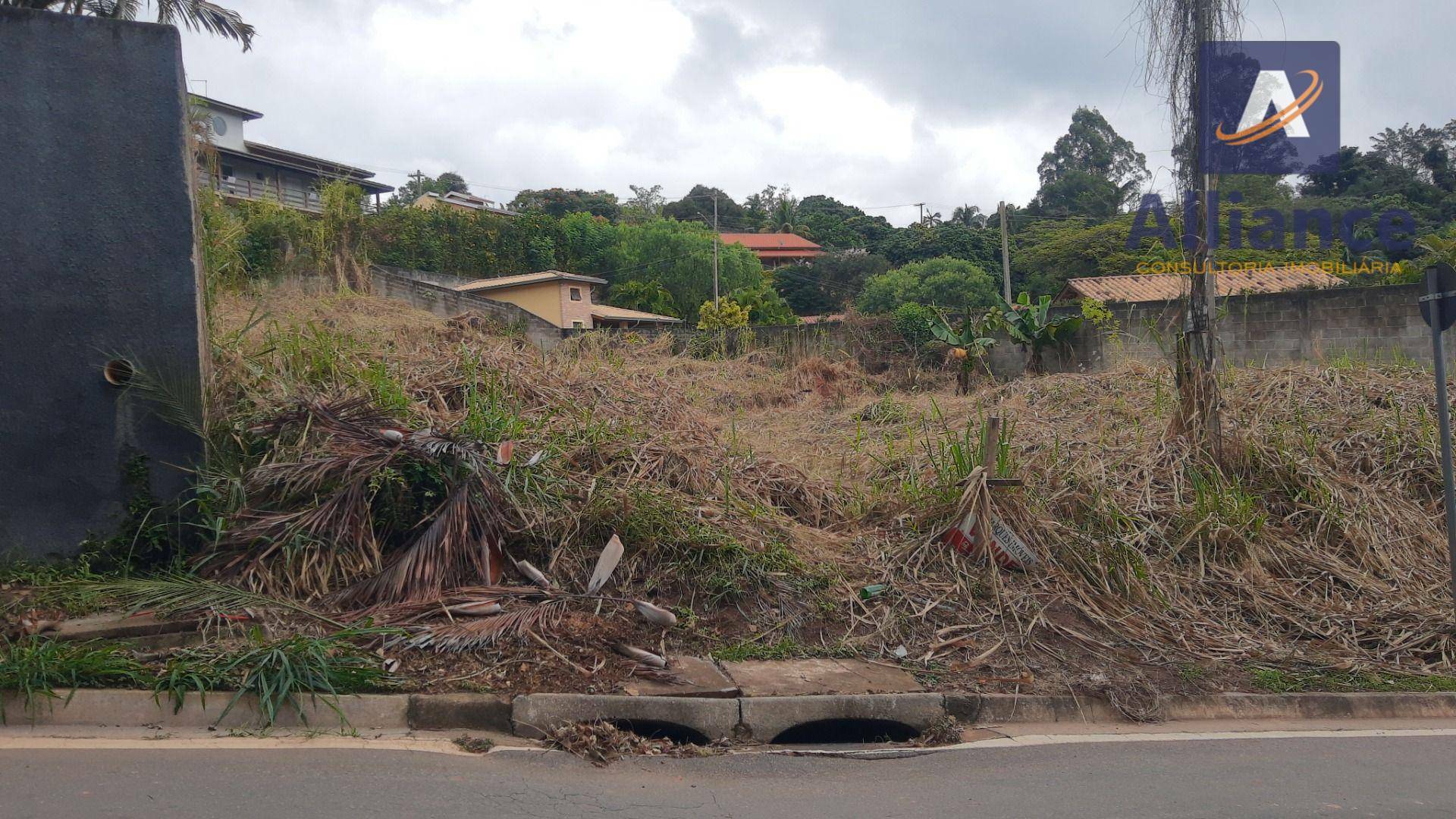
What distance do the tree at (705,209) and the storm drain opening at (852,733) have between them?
68.9 m

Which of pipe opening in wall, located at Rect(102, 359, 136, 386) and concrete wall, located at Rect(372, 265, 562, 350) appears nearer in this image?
pipe opening in wall, located at Rect(102, 359, 136, 386)

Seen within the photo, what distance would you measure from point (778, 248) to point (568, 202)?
16.3m

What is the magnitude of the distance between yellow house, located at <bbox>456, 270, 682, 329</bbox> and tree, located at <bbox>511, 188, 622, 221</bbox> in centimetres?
2107

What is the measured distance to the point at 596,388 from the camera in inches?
364

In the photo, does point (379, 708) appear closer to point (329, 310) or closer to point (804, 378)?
point (329, 310)

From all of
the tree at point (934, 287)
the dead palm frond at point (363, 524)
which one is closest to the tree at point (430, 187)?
the tree at point (934, 287)

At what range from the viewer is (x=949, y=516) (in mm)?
7789

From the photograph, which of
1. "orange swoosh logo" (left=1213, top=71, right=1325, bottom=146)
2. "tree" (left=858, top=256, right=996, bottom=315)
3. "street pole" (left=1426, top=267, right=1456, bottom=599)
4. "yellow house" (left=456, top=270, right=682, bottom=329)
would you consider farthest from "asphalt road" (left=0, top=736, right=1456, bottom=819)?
"tree" (left=858, top=256, right=996, bottom=315)

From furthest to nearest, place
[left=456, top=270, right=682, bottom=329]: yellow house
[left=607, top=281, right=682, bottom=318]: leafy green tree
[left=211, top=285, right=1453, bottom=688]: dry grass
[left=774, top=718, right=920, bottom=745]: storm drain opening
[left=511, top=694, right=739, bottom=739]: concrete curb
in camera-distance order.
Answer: [left=607, top=281, right=682, bottom=318]: leafy green tree → [left=456, top=270, right=682, bottom=329]: yellow house → [left=211, top=285, right=1453, bottom=688]: dry grass → [left=774, top=718, right=920, bottom=745]: storm drain opening → [left=511, top=694, right=739, bottom=739]: concrete curb

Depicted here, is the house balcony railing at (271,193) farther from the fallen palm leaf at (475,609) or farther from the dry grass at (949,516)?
the fallen palm leaf at (475,609)

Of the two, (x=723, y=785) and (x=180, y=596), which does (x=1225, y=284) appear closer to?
(x=723, y=785)

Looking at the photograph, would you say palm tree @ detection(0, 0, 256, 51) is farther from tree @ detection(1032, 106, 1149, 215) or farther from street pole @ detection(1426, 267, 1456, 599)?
tree @ detection(1032, 106, 1149, 215)

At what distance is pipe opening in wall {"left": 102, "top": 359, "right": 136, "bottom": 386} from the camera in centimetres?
657

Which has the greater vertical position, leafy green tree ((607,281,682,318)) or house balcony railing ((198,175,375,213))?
house balcony railing ((198,175,375,213))
